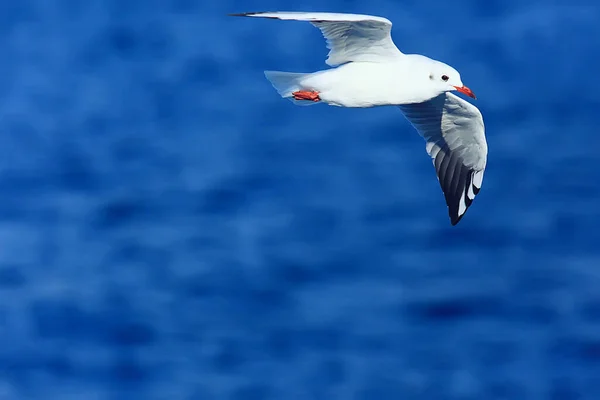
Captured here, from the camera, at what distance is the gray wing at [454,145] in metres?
4.69

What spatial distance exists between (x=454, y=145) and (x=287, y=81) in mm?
944

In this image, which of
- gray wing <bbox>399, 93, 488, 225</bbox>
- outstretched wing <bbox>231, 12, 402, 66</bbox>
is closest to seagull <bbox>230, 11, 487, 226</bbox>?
outstretched wing <bbox>231, 12, 402, 66</bbox>

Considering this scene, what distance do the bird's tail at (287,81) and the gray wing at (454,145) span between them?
2.42ft

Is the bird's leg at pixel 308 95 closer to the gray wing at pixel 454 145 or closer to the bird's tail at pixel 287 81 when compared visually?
the bird's tail at pixel 287 81

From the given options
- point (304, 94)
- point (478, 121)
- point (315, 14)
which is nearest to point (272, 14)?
point (315, 14)

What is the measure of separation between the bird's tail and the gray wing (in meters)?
0.74

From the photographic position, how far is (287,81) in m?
4.14

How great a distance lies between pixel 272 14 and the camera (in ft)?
11.8

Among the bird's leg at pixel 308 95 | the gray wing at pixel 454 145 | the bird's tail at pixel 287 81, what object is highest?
the gray wing at pixel 454 145

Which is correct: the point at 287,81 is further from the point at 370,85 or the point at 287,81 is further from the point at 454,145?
the point at 454,145

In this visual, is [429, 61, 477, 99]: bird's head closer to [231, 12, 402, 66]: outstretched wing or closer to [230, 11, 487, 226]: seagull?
[230, 11, 487, 226]: seagull

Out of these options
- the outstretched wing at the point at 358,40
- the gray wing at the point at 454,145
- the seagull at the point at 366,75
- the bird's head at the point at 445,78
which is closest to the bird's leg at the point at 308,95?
the seagull at the point at 366,75

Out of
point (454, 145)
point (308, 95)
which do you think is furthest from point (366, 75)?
point (454, 145)

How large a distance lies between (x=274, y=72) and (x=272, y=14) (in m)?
0.54
